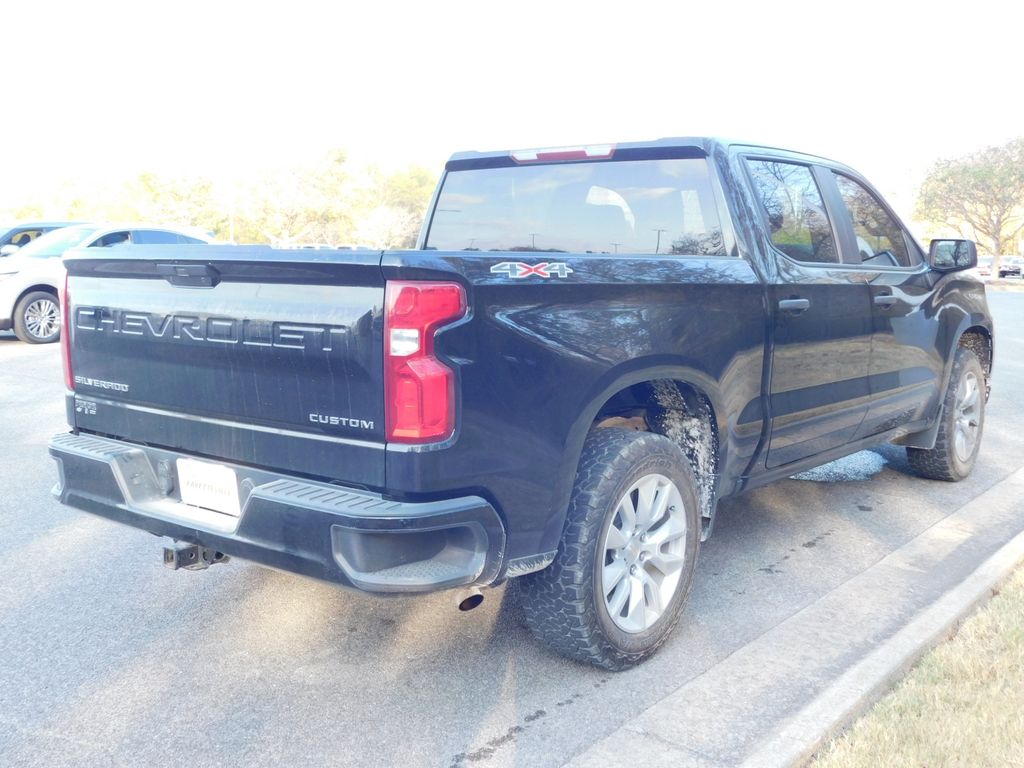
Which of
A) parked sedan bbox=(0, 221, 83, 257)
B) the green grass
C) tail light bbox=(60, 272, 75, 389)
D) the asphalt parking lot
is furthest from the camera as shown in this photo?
parked sedan bbox=(0, 221, 83, 257)

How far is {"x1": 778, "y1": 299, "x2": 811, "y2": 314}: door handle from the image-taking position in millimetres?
4086

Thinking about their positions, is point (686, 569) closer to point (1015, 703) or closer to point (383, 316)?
point (1015, 703)

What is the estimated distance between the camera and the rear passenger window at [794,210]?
14.0 ft

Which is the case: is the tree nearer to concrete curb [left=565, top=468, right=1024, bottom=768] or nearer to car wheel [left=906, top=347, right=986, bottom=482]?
car wheel [left=906, top=347, right=986, bottom=482]

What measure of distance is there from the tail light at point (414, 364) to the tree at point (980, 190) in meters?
48.5

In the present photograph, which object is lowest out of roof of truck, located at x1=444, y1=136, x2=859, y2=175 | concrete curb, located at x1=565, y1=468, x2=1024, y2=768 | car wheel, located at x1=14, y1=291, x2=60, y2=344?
car wheel, located at x1=14, y1=291, x2=60, y2=344

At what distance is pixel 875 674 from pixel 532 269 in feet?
5.62

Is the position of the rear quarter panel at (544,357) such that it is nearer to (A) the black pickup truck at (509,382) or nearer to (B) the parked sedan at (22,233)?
(A) the black pickup truck at (509,382)

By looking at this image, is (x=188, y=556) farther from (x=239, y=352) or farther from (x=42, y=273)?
(x=42, y=273)

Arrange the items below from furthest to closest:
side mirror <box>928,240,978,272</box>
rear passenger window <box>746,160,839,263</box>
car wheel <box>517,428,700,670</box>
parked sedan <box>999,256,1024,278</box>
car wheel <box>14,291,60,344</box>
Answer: parked sedan <box>999,256,1024,278</box> → car wheel <box>14,291,60,344</box> → side mirror <box>928,240,978,272</box> → rear passenger window <box>746,160,839,263</box> → car wheel <box>517,428,700,670</box>

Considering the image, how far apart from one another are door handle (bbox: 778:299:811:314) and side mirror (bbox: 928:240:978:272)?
147 cm

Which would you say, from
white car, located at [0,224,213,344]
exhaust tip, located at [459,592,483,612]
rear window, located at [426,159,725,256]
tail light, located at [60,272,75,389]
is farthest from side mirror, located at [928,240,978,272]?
white car, located at [0,224,213,344]

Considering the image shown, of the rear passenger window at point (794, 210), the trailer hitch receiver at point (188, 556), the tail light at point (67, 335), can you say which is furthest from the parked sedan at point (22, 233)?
the rear passenger window at point (794, 210)

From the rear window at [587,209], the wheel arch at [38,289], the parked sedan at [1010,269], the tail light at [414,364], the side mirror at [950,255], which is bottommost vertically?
the parked sedan at [1010,269]
